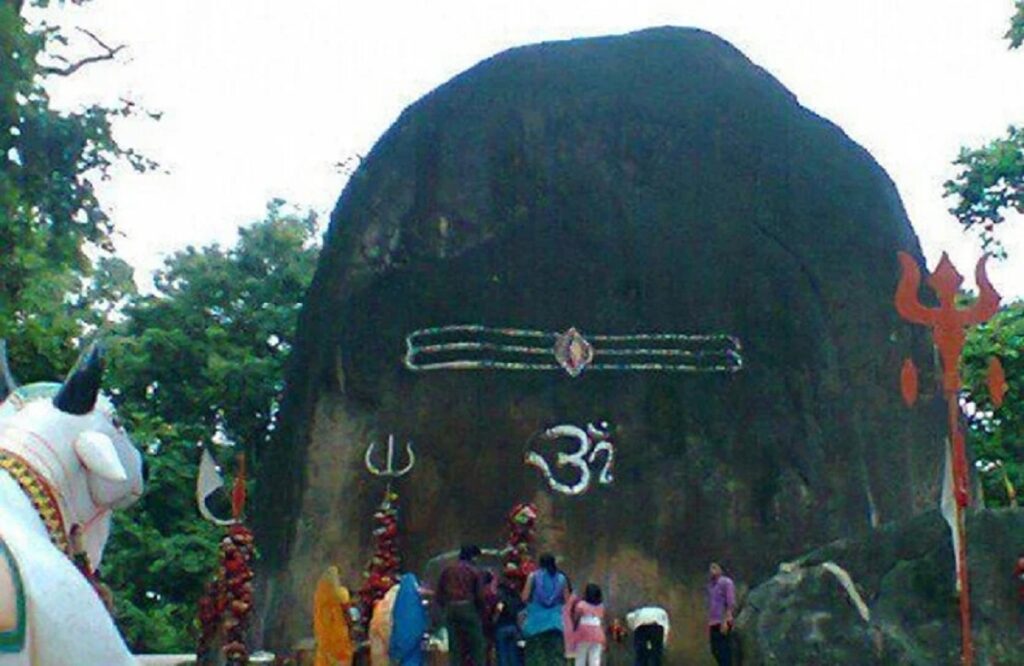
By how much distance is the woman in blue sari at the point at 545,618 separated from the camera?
1214 centimetres

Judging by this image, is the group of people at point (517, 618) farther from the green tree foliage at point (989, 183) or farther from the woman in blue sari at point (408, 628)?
the green tree foliage at point (989, 183)

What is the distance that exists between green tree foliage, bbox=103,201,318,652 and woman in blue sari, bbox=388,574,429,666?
10105mm

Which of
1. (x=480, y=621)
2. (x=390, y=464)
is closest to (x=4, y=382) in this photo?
(x=480, y=621)

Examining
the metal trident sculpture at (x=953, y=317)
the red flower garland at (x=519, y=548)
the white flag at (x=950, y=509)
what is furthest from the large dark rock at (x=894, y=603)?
the red flower garland at (x=519, y=548)

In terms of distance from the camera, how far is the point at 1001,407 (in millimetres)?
21516

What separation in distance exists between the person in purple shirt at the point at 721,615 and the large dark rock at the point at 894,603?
2183mm

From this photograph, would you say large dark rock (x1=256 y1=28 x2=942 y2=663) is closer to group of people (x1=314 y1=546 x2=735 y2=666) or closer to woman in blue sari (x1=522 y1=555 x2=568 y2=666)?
group of people (x1=314 y1=546 x2=735 y2=666)

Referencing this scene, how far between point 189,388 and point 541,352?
9612mm

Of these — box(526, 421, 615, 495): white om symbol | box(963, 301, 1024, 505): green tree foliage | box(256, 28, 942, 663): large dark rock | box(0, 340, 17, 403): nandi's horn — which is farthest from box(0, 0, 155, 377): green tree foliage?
box(963, 301, 1024, 505): green tree foliage

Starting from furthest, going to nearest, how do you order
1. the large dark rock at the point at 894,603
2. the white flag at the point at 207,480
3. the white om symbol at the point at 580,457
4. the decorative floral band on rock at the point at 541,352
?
the decorative floral band on rock at the point at 541,352
the white om symbol at the point at 580,457
the white flag at the point at 207,480
the large dark rock at the point at 894,603

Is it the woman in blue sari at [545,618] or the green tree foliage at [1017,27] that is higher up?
the green tree foliage at [1017,27]

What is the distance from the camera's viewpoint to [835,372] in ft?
55.8

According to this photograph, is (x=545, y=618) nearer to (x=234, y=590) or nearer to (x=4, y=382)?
(x=234, y=590)

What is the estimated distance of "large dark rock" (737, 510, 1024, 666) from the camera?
10953 millimetres
